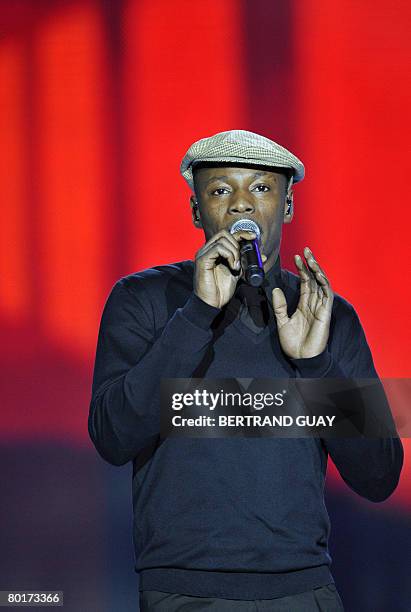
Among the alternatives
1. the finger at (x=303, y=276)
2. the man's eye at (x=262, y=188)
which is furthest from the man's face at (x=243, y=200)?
the finger at (x=303, y=276)

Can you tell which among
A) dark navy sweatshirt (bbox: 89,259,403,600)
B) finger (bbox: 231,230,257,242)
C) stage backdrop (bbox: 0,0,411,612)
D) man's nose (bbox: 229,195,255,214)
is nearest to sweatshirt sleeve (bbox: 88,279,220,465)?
dark navy sweatshirt (bbox: 89,259,403,600)

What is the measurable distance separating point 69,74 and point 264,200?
1201 millimetres

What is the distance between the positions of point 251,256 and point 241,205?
0.82ft

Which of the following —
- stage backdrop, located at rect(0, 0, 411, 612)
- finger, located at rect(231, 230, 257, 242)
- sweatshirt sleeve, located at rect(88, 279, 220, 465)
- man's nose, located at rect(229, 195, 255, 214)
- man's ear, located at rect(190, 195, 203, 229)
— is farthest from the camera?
stage backdrop, located at rect(0, 0, 411, 612)

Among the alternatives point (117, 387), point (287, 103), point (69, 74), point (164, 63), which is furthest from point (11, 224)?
point (117, 387)

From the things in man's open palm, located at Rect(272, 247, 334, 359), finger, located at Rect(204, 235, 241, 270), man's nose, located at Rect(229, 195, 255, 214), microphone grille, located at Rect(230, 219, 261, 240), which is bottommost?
man's open palm, located at Rect(272, 247, 334, 359)

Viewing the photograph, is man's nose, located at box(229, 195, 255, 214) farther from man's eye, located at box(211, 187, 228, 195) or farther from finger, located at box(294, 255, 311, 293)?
finger, located at box(294, 255, 311, 293)

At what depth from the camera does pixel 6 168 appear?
9.49ft

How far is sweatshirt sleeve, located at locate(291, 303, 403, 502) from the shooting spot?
176cm

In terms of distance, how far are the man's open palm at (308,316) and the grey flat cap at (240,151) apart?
0.82ft

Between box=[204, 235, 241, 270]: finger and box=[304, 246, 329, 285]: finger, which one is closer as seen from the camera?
box=[204, 235, 241, 270]: finger

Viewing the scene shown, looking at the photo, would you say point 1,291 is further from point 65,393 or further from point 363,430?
point 363,430

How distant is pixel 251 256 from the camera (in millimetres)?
1669

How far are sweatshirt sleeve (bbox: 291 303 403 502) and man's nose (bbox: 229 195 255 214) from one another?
0.28m
